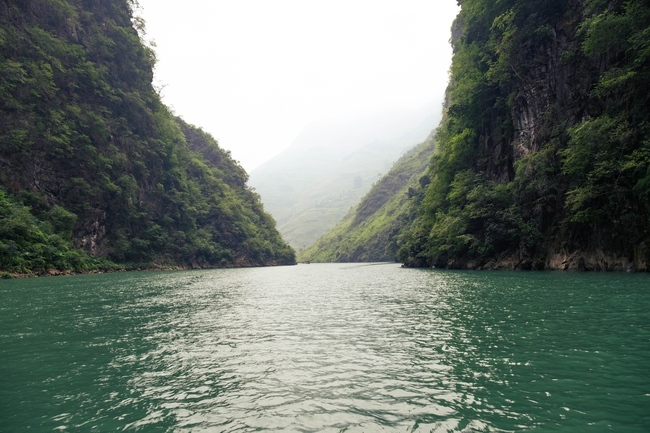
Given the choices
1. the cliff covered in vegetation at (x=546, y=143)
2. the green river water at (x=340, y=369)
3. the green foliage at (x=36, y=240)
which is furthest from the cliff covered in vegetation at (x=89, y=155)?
the cliff covered in vegetation at (x=546, y=143)

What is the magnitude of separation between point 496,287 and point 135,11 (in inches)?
4450

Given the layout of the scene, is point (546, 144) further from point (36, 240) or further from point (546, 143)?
point (36, 240)

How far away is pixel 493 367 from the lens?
9945mm

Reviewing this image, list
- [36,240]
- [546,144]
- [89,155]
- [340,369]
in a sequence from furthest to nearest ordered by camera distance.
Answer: [89,155], [36,240], [546,144], [340,369]

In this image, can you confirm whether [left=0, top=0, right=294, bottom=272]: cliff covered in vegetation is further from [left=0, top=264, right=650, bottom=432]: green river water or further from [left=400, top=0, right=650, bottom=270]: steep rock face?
[left=400, top=0, right=650, bottom=270]: steep rock face

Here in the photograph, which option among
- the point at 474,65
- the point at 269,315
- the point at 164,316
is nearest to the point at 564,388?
the point at 269,315

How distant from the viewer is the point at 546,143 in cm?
4097

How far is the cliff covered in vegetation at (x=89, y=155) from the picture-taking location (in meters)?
52.4

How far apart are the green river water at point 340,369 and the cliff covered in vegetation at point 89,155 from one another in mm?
40544

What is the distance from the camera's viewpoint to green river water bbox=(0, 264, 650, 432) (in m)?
7.32

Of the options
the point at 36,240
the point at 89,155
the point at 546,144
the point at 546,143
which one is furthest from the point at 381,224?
the point at 36,240

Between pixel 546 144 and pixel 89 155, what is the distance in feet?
241

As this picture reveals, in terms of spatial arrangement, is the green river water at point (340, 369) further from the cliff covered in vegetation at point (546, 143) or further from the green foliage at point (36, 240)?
the green foliage at point (36, 240)

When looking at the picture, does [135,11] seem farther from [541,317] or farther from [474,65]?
[541,317]
